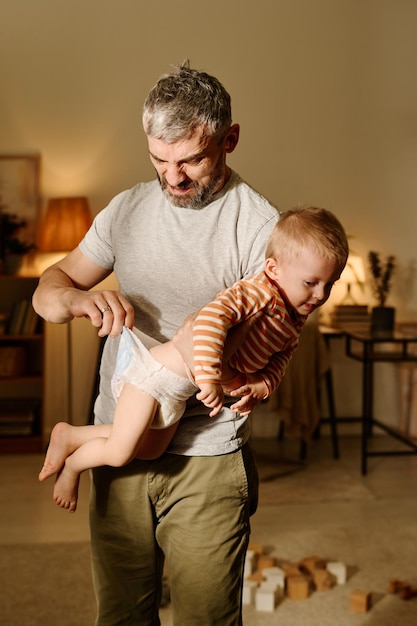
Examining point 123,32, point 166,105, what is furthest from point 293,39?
point 166,105

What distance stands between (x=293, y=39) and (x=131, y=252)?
12.7 ft

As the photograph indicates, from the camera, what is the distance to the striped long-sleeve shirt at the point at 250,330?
1532 millimetres

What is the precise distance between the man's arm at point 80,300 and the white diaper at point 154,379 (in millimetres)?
76

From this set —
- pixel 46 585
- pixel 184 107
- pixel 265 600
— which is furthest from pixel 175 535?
pixel 46 585

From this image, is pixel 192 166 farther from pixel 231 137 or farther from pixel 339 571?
pixel 339 571

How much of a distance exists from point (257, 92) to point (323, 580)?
10.8 feet

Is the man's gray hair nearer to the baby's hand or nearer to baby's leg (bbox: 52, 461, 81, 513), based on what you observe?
the baby's hand

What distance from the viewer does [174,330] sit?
1.81 m

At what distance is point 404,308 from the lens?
554 cm

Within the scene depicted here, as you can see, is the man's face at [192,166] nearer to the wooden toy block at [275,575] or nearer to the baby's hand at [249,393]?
the baby's hand at [249,393]

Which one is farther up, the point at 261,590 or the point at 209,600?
the point at 209,600

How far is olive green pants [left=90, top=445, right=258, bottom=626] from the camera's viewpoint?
71.8 inches

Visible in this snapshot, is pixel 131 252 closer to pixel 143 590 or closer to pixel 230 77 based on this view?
pixel 143 590

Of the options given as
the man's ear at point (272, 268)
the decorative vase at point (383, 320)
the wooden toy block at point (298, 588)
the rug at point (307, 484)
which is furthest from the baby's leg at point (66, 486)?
the decorative vase at point (383, 320)
